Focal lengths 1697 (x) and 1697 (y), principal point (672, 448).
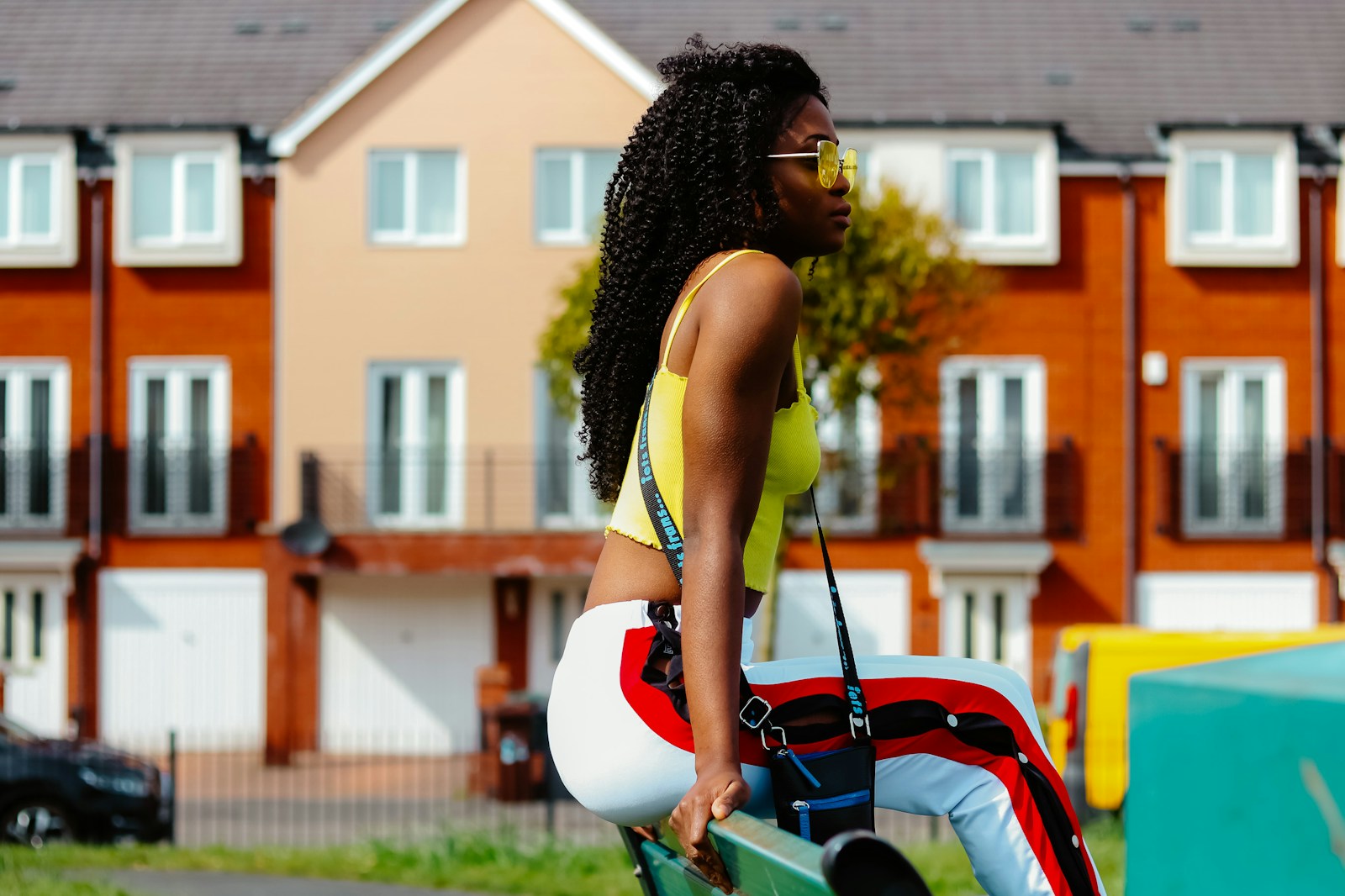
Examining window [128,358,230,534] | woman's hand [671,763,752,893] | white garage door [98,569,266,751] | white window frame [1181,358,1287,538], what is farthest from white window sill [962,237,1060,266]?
woman's hand [671,763,752,893]

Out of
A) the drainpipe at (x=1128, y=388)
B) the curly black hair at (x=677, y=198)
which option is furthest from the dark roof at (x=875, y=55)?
the curly black hair at (x=677, y=198)

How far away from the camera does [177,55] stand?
1133 inches

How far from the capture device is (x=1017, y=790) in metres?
2.21

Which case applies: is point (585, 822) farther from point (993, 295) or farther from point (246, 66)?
point (246, 66)

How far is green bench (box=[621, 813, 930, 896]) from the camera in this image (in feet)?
4.68

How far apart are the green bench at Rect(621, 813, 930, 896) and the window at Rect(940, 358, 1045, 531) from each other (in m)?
24.5

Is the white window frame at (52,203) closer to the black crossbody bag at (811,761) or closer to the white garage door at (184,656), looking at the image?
the white garage door at (184,656)

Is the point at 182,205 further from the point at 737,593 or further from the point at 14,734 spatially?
the point at 737,593

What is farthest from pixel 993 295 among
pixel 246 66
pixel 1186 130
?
pixel 246 66

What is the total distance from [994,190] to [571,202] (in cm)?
660

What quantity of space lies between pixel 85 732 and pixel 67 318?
6.50m

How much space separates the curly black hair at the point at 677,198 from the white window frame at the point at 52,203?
2569 cm

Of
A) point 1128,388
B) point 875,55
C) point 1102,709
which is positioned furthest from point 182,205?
point 1102,709

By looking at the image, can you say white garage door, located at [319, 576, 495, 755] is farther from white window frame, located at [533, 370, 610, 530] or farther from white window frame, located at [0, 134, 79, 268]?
white window frame, located at [0, 134, 79, 268]
